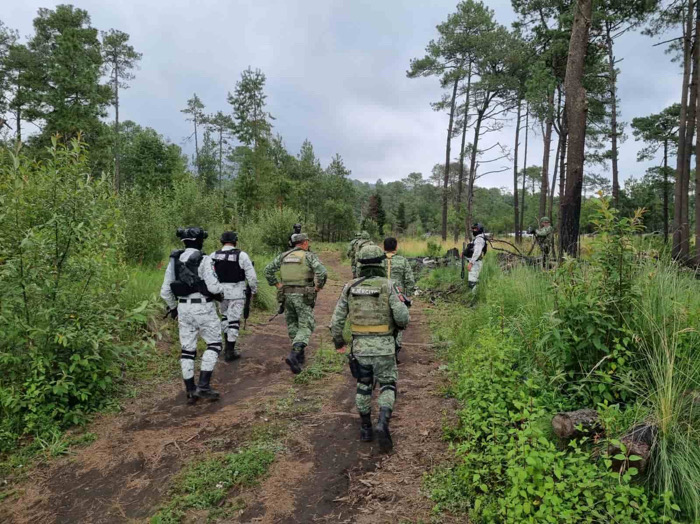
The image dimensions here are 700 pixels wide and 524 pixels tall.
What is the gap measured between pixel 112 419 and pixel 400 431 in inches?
126

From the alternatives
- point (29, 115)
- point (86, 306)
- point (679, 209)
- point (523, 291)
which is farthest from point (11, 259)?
point (29, 115)

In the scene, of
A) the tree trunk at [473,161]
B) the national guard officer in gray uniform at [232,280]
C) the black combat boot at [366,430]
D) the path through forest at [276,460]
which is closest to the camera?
the path through forest at [276,460]

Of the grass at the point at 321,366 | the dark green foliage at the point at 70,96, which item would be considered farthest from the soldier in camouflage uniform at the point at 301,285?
the dark green foliage at the point at 70,96

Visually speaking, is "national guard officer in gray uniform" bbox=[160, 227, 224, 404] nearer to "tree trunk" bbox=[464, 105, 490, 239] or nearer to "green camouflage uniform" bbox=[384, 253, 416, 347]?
"green camouflage uniform" bbox=[384, 253, 416, 347]

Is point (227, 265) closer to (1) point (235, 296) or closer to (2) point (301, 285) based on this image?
(1) point (235, 296)

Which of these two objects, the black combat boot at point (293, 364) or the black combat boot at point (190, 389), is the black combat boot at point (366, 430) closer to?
the black combat boot at point (293, 364)

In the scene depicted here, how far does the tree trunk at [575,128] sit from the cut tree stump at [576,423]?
4.17m

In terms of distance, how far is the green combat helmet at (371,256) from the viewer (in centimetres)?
396

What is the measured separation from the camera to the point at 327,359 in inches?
247

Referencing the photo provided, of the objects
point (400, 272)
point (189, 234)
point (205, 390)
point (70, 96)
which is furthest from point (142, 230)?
point (70, 96)

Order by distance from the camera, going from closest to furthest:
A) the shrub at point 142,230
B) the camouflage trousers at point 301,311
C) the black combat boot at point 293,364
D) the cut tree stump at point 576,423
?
the cut tree stump at point 576,423, the black combat boot at point 293,364, the camouflage trousers at point 301,311, the shrub at point 142,230

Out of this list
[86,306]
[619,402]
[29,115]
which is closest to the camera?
[619,402]

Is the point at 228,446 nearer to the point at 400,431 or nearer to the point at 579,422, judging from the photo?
the point at 400,431

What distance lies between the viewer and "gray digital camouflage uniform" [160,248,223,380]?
4.87m
